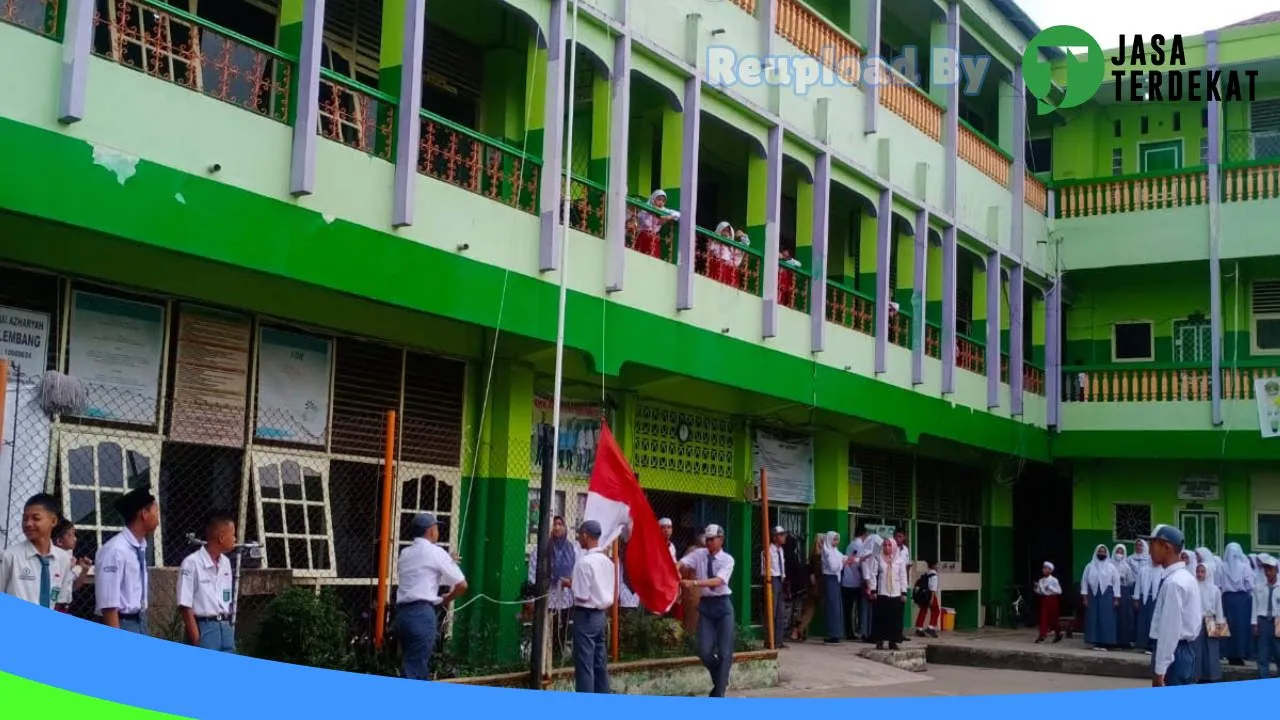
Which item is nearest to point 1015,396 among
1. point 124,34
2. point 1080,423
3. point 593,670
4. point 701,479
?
point 1080,423

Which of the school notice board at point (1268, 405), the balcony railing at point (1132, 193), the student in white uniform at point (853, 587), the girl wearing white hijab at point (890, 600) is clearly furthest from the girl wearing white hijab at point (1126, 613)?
the balcony railing at point (1132, 193)

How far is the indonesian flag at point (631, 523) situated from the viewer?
33.2 ft

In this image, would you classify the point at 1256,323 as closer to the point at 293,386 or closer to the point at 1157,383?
the point at 1157,383

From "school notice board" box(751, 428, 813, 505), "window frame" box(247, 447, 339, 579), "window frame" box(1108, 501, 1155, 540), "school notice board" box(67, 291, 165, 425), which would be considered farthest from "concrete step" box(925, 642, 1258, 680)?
"school notice board" box(67, 291, 165, 425)

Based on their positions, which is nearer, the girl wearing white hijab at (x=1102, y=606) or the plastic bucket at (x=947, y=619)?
the girl wearing white hijab at (x=1102, y=606)

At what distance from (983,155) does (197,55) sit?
14.6m

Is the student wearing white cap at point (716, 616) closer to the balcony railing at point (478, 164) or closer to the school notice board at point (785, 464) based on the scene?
the balcony railing at point (478, 164)

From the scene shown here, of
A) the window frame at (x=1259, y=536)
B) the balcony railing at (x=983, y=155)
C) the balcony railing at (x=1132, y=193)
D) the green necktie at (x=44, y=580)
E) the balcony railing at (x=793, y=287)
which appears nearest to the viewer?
the green necktie at (x=44, y=580)

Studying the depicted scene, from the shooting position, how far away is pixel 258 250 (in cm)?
934

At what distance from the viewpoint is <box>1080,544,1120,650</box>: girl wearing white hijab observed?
18891 millimetres

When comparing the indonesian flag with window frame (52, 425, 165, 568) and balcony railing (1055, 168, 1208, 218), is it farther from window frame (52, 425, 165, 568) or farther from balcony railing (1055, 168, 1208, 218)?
balcony railing (1055, 168, 1208, 218)

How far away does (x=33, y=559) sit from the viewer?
7457 millimetres

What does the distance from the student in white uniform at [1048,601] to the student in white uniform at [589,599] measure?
11.6 meters

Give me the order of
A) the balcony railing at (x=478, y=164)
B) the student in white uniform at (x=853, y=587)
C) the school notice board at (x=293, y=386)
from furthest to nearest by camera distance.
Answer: the student in white uniform at (x=853, y=587), the balcony railing at (x=478, y=164), the school notice board at (x=293, y=386)
